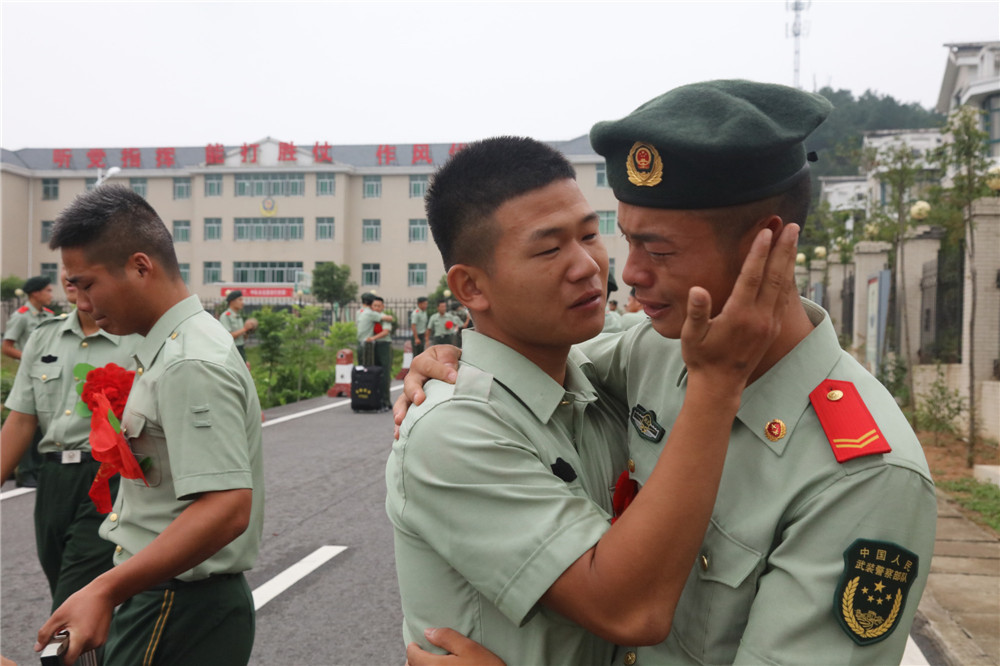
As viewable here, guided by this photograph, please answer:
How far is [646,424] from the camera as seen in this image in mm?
1729

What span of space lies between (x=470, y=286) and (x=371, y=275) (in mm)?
54276

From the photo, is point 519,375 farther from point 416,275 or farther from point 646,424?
point 416,275

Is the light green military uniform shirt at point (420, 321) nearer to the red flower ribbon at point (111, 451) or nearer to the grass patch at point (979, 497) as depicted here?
the grass patch at point (979, 497)

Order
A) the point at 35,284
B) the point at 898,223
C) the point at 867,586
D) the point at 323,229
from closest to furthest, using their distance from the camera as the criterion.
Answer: the point at 867,586 → the point at 35,284 → the point at 898,223 → the point at 323,229

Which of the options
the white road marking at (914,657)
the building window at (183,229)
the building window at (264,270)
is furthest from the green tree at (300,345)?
the building window at (183,229)

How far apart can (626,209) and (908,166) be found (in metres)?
13.0

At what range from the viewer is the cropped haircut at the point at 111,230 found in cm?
266

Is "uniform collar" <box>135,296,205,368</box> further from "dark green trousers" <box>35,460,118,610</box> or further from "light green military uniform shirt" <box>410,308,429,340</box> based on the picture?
"light green military uniform shirt" <box>410,308,429,340</box>

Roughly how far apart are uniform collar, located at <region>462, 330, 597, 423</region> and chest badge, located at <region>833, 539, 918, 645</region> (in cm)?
61

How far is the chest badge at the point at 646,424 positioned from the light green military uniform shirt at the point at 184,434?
3.98 feet

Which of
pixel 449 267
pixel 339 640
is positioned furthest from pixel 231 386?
pixel 339 640

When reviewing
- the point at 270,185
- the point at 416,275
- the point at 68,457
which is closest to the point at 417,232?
the point at 416,275

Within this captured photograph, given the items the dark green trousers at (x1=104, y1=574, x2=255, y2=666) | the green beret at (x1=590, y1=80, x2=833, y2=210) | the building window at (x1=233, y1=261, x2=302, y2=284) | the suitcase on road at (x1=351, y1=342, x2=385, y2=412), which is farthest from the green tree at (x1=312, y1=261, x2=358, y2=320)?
the green beret at (x1=590, y1=80, x2=833, y2=210)

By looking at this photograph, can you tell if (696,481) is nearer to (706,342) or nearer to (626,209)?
(706,342)
